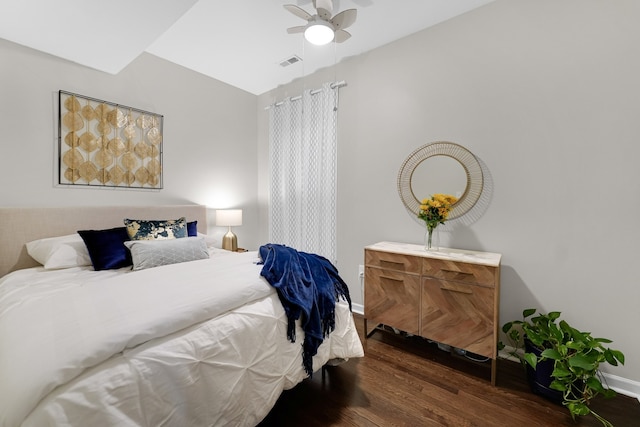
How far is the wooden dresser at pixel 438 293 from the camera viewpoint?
1863mm

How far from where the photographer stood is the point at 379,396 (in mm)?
1716

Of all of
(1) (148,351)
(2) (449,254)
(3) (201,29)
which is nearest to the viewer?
(1) (148,351)

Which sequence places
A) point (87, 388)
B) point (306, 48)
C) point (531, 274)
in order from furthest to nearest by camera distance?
1. point (306, 48)
2. point (531, 274)
3. point (87, 388)

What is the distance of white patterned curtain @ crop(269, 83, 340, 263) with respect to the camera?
10.6 ft

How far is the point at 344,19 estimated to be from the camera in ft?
6.63

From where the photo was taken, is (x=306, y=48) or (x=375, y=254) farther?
(x=306, y=48)

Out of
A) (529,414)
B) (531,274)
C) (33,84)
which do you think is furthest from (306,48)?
(529,414)

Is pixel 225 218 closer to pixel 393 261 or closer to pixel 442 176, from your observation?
pixel 393 261

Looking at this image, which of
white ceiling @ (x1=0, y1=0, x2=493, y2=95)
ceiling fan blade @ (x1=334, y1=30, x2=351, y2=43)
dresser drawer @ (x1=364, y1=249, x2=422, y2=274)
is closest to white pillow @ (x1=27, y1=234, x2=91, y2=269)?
white ceiling @ (x1=0, y1=0, x2=493, y2=95)

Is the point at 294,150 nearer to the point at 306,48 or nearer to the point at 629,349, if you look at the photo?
the point at 306,48

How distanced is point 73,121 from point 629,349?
4694mm

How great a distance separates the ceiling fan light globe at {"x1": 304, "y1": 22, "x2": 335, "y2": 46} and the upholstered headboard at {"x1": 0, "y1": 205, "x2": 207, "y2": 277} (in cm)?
236

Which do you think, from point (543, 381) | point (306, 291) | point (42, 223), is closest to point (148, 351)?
point (306, 291)

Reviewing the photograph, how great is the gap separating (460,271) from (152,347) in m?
1.90
